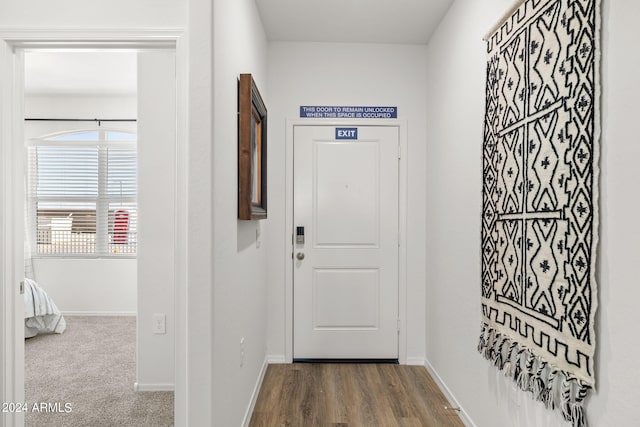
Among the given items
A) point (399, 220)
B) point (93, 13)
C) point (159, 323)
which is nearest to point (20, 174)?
point (93, 13)

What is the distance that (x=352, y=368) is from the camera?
3387 millimetres

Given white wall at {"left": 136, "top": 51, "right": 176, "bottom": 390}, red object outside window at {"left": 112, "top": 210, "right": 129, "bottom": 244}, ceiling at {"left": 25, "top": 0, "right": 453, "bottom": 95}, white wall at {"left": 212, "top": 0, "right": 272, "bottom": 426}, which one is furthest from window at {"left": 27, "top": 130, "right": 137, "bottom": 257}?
white wall at {"left": 212, "top": 0, "right": 272, "bottom": 426}

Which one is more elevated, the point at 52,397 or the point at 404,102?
the point at 404,102

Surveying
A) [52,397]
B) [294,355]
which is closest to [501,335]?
[294,355]

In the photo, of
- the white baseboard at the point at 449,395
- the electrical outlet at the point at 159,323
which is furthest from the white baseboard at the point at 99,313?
the white baseboard at the point at 449,395

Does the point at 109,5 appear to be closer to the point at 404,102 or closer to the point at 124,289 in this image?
the point at 404,102

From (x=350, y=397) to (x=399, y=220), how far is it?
1.45m

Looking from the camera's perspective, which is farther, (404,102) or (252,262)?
(404,102)

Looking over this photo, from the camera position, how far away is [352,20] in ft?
10.1

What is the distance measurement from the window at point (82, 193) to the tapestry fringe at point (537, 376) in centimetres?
438

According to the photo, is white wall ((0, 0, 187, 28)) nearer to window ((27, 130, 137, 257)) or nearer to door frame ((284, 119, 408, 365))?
door frame ((284, 119, 408, 365))

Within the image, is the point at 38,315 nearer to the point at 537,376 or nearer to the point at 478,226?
the point at 478,226

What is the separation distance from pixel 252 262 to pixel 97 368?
1.68m

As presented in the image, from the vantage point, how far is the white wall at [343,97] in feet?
11.4
